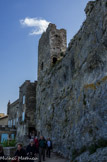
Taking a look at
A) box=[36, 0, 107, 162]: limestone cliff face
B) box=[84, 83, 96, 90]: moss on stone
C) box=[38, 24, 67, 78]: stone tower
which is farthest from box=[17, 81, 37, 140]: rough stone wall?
box=[84, 83, 96, 90]: moss on stone

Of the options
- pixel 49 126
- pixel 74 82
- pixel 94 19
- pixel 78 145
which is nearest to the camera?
pixel 78 145

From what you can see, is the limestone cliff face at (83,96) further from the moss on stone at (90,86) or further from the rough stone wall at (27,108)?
the rough stone wall at (27,108)

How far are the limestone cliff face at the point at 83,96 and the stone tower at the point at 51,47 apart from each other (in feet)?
9.13

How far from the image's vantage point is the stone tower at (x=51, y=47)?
749 inches

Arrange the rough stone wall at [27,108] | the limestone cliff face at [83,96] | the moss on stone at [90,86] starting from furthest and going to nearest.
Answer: the rough stone wall at [27,108] → the moss on stone at [90,86] → the limestone cliff face at [83,96]

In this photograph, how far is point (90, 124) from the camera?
8.69m

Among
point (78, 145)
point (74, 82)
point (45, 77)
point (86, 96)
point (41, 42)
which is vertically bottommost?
point (78, 145)

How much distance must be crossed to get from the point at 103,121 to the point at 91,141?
1.20 meters

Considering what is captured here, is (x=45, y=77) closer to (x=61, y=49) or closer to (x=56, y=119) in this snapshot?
(x=61, y=49)

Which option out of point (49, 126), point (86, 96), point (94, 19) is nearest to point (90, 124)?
point (86, 96)

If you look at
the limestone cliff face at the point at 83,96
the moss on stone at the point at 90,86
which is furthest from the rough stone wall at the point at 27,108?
the moss on stone at the point at 90,86

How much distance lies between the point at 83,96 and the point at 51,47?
10.4 meters

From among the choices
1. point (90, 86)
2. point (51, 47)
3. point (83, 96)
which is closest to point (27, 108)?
point (51, 47)

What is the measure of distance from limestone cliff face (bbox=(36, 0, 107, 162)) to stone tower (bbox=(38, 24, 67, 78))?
110 inches
